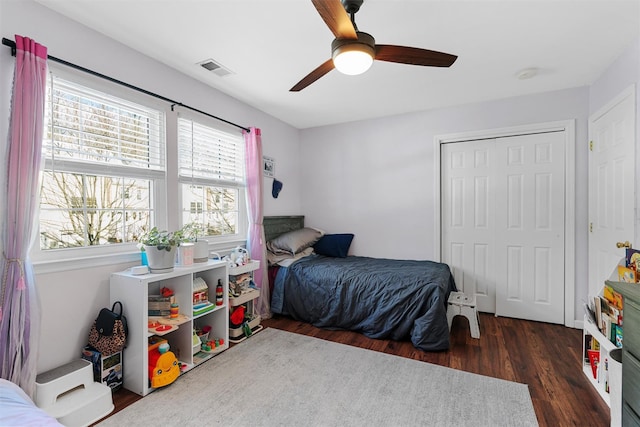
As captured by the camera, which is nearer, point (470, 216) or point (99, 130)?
point (99, 130)

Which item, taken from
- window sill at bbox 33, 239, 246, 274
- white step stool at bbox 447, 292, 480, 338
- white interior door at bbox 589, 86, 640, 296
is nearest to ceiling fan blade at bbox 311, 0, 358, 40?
window sill at bbox 33, 239, 246, 274

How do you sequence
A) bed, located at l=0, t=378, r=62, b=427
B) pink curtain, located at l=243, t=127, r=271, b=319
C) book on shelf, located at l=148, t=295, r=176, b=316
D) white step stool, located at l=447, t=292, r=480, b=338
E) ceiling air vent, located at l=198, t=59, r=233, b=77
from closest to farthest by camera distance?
bed, located at l=0, t=378, r=62, b=427
book on shelf, located at l=148, t=295, r=176, b=316
ceiling air vent, located at l=198, t=59, r=233, b=77
white step stool, located at l=447, t=292, r=480, b=338
pink curtain, located at l=243, t=127, r=271, b=319

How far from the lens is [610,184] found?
2.45 m

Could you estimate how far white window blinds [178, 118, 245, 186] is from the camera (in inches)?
107

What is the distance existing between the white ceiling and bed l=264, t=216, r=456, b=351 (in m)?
1.86

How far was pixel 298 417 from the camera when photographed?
67.1 inches

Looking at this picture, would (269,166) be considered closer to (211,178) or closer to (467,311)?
(211,178)

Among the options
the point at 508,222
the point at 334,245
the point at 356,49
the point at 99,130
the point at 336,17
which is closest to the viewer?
the point at 336,17

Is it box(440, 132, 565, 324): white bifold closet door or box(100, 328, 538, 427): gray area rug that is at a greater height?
box(440, 132, 565, 324): white bifold closet door

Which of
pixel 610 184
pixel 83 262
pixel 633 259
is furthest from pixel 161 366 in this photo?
pixel 610 184

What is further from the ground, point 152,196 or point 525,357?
point 152,196

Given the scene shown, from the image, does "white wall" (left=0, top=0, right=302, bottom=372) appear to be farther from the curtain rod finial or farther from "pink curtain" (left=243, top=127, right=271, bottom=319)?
"pink curtain" (left=243, top=127, right=271, bottom=319)

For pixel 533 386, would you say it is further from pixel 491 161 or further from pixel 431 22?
pixel 431 22

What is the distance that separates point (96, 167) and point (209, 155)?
1058 mm
